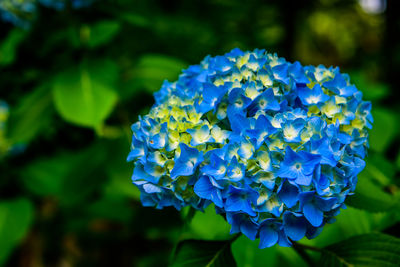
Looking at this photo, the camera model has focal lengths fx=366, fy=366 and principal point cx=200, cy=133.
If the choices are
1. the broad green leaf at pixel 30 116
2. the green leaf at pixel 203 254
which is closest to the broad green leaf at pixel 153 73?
the broad green leaf at pixel 30 116

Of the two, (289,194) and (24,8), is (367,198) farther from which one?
(24,8)

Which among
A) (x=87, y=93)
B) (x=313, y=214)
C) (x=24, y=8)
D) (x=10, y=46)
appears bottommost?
(x=313, y=214)

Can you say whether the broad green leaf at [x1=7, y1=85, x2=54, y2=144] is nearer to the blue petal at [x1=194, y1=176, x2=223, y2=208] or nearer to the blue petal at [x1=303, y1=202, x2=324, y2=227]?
the blue petal at [x1=194, y1=176, x2=223, y2=208]

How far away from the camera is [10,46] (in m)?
1.72

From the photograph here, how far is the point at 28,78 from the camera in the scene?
221 centimetres

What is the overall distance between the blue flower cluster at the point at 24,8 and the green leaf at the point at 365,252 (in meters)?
1.72

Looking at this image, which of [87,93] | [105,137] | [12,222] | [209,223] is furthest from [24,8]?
[209,223]

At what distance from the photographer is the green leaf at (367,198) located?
38.5 inches

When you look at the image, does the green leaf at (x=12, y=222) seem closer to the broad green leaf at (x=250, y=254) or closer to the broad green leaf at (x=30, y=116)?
the broad green leaf at (x=30, y=116)

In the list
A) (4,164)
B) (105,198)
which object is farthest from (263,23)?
(4,164)

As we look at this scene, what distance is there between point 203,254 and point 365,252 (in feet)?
1.44

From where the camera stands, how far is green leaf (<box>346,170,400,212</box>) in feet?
3.21

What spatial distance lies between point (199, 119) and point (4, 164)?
5.90ft

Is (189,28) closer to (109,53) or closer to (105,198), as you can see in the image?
(109,53)
